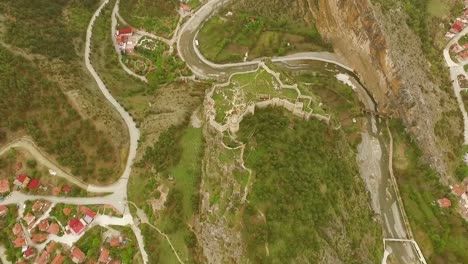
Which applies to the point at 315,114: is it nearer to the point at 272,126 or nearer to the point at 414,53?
the point at 272,126

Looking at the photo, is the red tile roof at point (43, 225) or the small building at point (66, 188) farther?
the small building at point (66, 188)

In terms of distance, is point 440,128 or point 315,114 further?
point 440,128

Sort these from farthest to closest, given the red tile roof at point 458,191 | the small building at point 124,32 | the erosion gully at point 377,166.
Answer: the small building at point 124,32
the red tile roof at point 458,191
the erosion gully at point 377,166

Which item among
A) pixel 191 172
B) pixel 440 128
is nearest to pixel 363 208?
pixel 440 128

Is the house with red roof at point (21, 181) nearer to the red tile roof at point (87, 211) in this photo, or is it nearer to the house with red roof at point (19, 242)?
the house with red roof at point (19, 242)

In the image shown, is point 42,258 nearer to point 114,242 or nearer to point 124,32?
point 114,242

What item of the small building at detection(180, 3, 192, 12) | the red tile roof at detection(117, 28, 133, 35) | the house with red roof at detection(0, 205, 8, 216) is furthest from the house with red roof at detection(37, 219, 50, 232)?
the small building at detection(180, 3, 192, 12)

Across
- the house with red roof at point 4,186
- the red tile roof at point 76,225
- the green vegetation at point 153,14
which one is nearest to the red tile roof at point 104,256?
the red tile roof at point 76,225
